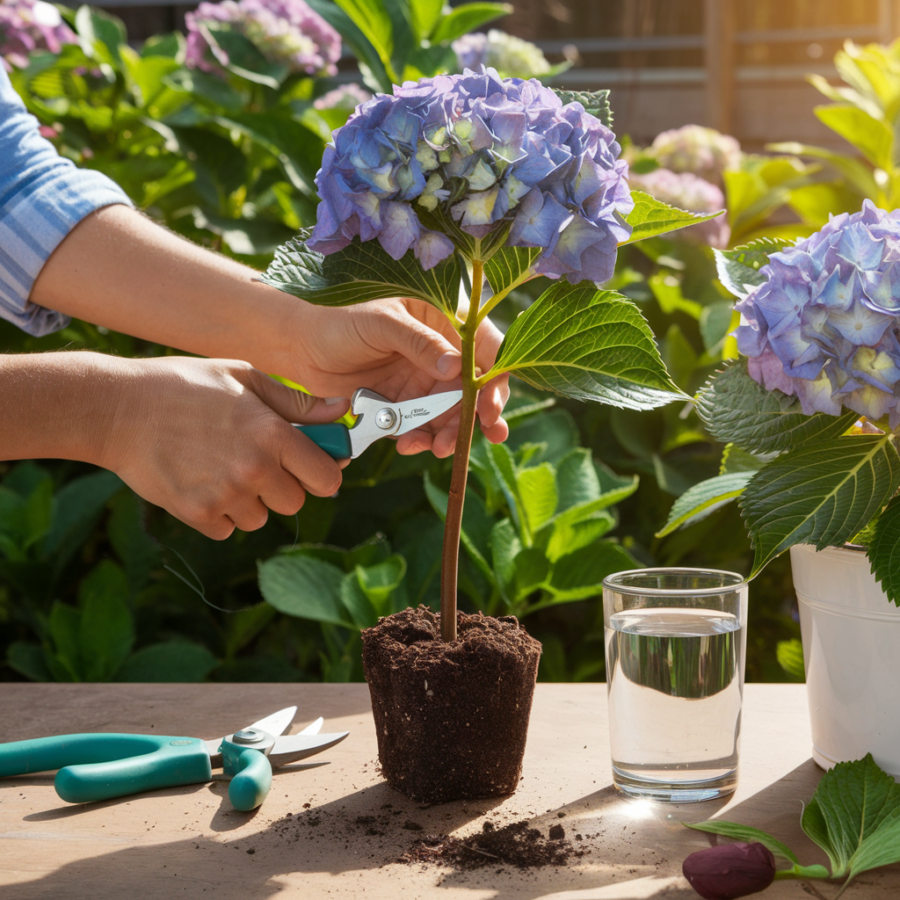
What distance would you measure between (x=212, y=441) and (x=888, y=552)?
1.71ft

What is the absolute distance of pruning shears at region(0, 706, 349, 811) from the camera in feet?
2.34

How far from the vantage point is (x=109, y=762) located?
0.75 meters

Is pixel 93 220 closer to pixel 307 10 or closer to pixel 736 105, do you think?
pixel 307 10

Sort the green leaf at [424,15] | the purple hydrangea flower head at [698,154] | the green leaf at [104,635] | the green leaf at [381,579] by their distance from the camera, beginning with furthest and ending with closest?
1. the purple hydrangea flower head at [698,154]
2. the green leaf at [424,15]
3. the green leaf at [104,635]
4. the green leaf at [381,579]

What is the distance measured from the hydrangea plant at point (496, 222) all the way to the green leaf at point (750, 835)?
281mm

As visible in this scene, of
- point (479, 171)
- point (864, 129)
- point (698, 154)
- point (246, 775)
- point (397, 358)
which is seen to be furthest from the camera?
point (698, 154)

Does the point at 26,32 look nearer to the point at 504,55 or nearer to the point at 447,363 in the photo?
the point at 504,55

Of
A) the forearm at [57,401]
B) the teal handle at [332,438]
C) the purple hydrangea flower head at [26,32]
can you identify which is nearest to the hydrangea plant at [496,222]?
the teal handle at [332,438]

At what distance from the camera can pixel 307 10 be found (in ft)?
5.67

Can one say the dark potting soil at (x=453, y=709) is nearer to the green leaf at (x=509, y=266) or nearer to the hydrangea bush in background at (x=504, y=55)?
the green leaf at (x=509, y=266)

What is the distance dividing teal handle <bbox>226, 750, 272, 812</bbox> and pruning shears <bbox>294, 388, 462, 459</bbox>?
247 millimetres

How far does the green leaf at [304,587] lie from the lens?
1.16m

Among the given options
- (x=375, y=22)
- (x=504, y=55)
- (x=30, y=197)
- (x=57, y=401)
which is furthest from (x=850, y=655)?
(x=504, y=55)

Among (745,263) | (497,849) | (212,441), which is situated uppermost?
(745,263)
